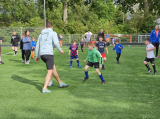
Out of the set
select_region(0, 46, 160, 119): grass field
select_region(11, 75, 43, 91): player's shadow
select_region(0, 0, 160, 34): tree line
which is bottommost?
select_region(0, 46, 160, 119): grass field

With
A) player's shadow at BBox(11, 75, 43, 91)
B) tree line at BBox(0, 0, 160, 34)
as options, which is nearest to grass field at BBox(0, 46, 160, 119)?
player's shadow at BBox(11, 75, 43, 91)

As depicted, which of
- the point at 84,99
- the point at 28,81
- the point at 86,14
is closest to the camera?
the point at 84,99

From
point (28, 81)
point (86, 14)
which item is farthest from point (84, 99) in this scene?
point (86, 14)

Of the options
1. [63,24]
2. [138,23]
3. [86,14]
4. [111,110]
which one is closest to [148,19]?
[138,23]

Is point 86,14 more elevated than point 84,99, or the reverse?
point 86,14

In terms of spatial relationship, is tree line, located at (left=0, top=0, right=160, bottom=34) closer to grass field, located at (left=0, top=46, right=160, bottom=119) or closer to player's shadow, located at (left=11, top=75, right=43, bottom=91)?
player's shadow, located at (left=11, top=75, right=43, bottom=91)

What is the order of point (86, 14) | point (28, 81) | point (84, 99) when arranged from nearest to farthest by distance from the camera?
point (84, 99) < point (28, 81) < point (86, 14)

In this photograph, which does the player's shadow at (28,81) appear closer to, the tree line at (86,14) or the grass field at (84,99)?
the grass field at (84,99)

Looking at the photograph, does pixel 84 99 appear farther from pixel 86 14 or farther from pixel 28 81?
pixel 86 14

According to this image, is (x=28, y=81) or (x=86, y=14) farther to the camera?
(x=86, y=14)

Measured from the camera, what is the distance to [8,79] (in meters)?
9.10

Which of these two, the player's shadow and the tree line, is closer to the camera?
the player's shadow

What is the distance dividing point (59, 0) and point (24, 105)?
43.1 m

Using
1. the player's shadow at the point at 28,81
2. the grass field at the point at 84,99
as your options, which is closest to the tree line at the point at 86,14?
the player's shadow at the point at 28,81
